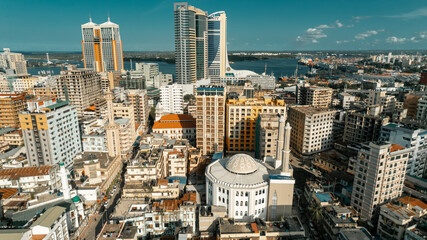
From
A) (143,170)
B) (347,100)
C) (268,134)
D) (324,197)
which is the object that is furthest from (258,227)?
(347,100)

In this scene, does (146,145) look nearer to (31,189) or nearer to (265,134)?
(31,189)

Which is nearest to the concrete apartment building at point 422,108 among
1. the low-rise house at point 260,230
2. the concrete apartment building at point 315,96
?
the concrete apartment building at point 315,96

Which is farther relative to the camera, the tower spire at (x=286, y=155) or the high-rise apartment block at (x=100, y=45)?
the high-rise apartment block at (x=100, y=45)

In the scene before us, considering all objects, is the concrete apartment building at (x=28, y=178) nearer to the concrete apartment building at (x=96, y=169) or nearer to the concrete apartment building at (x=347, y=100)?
the concrete apartment building at (x=96, y=169)

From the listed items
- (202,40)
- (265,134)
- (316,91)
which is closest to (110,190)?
(265,134)

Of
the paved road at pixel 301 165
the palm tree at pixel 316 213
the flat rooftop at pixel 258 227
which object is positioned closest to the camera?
the flat rooftop at pixel 258 227

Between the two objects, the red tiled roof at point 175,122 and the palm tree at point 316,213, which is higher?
the red tiled roof at point 175,122

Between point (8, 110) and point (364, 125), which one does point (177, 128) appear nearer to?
point (364, 125)
